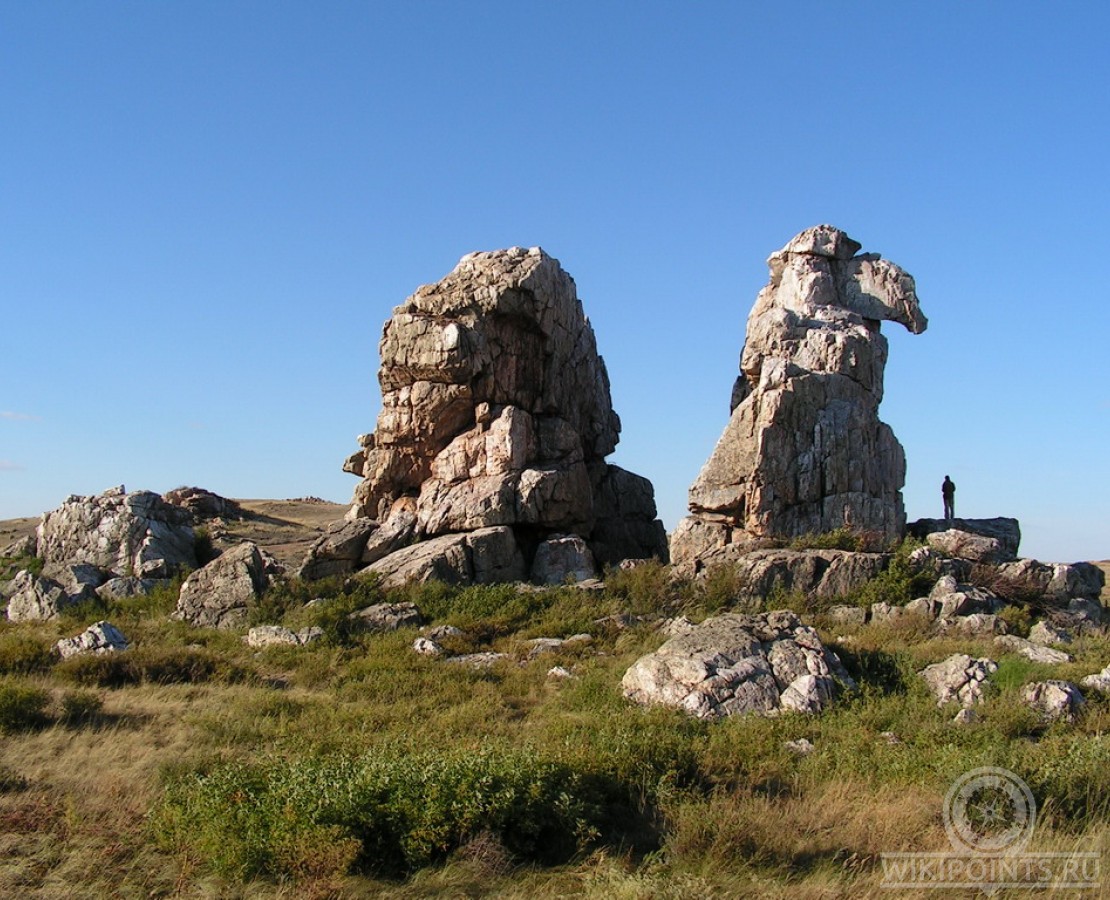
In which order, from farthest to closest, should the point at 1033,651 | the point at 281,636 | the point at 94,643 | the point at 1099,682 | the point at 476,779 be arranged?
1. the point at 281,636
2. the point at 94,643
3. the point at 1033,651
4. the point at 1099,682
5. the point at 476,779

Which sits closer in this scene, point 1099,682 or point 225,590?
point 1099,682

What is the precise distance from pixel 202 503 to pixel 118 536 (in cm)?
1566

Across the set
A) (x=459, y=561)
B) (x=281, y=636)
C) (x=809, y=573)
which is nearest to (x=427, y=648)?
(x=281, y=636)

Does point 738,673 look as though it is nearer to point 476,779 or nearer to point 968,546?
point 476,779

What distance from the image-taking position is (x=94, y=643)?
1891 cm

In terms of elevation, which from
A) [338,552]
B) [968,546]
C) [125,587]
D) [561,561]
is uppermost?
[968,546]

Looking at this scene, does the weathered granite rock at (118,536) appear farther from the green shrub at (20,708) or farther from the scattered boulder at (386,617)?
the green shrub at (20,708)

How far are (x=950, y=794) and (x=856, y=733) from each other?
2900mm

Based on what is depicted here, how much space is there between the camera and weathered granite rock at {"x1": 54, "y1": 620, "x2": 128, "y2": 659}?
1845 cm

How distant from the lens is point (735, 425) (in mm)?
26453

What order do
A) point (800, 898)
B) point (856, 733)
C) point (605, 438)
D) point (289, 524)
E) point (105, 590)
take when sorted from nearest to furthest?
point (800, 898) < point (856, 733) < point (105, 590) < point (605, 438) < point (289, 524)

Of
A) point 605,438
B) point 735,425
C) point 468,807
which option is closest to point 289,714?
point 468,807

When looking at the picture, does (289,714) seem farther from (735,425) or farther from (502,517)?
(735,425)
